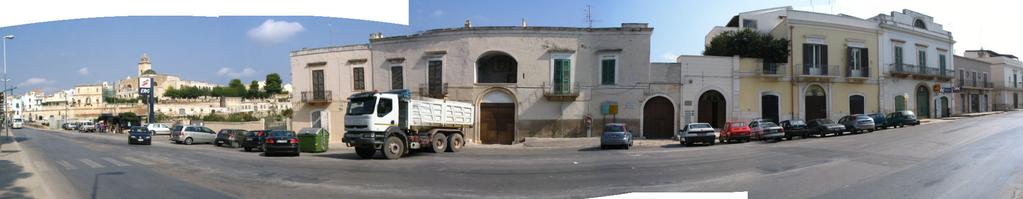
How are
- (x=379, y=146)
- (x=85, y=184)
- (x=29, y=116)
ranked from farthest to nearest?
1. (x=29, y=116)
2. (x=379, y=146)
3. (x=85, y=184)

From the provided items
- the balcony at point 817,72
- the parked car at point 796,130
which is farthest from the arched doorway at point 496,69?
the balcony at point 817,72

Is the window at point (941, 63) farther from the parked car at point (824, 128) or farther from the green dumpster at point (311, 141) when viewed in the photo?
the green dumpster at point (311, 141)

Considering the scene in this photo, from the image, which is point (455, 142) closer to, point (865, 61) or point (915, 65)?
point (865, 61)

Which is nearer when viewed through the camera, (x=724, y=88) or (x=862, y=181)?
(x=862, y=181)

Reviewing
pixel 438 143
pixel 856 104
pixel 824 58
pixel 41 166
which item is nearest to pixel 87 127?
pixel 41 166

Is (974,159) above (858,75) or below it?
Result: below

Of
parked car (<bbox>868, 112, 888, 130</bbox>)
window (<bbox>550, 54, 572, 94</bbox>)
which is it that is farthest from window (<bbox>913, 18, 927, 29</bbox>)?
window (<bbox>550, 54, 572, 94</bbox>)

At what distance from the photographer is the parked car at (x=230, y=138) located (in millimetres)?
30553

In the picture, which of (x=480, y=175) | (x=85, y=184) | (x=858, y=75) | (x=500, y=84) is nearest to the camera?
(x=85, y=184)

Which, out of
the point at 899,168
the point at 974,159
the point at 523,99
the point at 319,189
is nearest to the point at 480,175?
the point at 319,189

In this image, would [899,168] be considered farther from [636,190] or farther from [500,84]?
[500,84]

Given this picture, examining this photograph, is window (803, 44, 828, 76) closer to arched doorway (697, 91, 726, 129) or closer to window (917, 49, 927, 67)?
arched doorway (697, 91, 726, 129)

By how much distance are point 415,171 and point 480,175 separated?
2003 mm

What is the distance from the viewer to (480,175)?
478 inches
